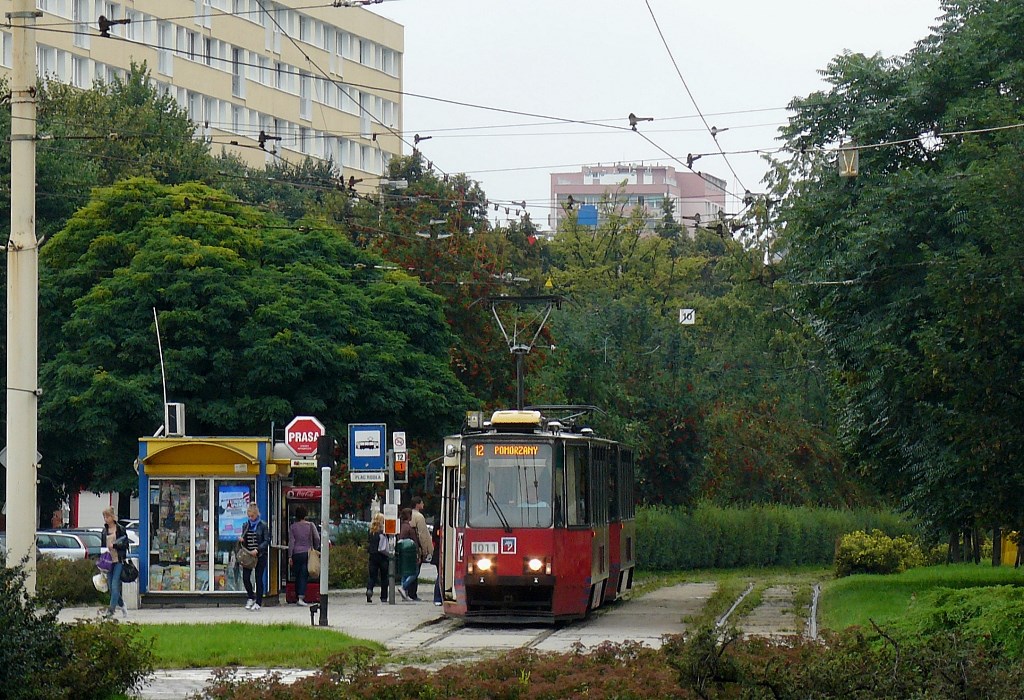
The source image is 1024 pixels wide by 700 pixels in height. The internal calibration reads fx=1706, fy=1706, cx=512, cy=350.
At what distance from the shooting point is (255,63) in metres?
82.8

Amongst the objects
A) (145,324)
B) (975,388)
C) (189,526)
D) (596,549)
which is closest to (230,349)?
(145,324)

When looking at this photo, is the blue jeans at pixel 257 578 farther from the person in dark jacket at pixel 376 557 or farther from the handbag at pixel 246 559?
the person in dark jacket at pixel 376 557

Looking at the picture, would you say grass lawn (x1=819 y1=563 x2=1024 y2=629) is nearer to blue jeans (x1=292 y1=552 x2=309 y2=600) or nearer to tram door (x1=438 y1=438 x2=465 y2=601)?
tram door (x1=438 y1=438 x2=465 y2=601)

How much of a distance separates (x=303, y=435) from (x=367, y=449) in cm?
101

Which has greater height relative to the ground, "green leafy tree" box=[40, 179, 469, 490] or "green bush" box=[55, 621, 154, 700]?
"green leafy tree" box=[40, 179, 469, 490]

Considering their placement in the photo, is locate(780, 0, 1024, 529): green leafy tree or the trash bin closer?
locate(780, 0, 1024, 529): green leafy tree

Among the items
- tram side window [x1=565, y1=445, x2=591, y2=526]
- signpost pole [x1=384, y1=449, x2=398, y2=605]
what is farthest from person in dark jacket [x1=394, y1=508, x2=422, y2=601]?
tram side window [x1=565, y1=445, x2=591, y2=526]

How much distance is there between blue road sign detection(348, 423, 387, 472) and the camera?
2619 centimetres

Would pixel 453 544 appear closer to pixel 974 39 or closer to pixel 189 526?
pixel 189 526

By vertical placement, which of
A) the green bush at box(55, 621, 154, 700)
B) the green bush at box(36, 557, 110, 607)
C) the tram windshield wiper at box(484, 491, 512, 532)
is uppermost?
the tram windshield wiper at box(484, 491, 512, 532)

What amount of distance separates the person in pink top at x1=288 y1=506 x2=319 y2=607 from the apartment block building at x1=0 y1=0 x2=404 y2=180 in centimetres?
3985

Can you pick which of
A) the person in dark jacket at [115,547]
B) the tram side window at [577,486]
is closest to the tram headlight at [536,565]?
the tram side window at [577,486]

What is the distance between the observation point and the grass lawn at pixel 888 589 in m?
24.3

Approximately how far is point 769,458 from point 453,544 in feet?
113
